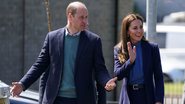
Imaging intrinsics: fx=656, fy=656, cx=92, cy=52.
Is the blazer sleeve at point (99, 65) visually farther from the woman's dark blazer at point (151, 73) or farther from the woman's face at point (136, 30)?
the woman's face at point (136, 30)

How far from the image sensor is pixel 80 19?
5.94 m

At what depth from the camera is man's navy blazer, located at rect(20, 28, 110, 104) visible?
598 centimetres

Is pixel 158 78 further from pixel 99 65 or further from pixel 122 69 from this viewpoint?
pixel 99 65

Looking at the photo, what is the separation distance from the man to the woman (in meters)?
0.27

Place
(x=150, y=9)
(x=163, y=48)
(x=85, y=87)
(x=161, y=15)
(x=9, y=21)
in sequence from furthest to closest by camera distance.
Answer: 1. (x=161, y=15)
2. (x=163, y=48)
3. (x=9, y=21)
4. (x=150, y=9)
5. (x=85, y=87)

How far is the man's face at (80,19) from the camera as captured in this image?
19.4ft

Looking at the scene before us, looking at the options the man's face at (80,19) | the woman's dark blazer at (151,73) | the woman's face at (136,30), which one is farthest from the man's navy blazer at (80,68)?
the woman's face at (136,30)

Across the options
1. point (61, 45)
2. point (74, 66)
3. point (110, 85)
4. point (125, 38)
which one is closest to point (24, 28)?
point (125, 38)

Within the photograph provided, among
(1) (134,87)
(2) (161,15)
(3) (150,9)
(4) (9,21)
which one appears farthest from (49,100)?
(2) (161,15)

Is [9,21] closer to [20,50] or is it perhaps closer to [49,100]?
[20,50]

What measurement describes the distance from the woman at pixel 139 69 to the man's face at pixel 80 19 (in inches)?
19.0

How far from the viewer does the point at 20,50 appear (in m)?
12.7

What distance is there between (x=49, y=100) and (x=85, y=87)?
356 mm

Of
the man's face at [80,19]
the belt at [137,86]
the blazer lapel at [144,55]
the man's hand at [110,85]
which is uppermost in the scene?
the man's face at [80,19]
